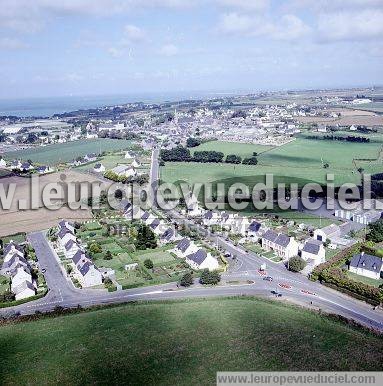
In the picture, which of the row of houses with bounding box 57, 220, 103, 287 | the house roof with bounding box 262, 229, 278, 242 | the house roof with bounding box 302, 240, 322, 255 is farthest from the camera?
the house roof with bounding box 262, 229, 278, 242

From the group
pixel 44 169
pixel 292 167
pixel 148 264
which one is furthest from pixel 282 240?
pixel 44 169

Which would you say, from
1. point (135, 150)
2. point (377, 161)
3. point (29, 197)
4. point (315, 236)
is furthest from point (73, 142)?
point (315, 236)

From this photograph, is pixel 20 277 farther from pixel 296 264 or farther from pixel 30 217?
pixel 296 264

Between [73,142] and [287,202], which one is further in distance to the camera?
[73,142]

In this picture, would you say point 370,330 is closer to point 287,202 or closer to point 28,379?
point 28,379

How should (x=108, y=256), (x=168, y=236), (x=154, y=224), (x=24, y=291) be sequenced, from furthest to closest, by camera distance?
1. (x=154, y=224)
2. (x=168, y=236)
3. (x=108, y=256)
4. (x=24, y=291)

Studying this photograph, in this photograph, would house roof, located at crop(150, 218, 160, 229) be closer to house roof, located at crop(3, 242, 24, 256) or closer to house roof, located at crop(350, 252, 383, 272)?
house roof, located at crop(3, 242, 24, 256)

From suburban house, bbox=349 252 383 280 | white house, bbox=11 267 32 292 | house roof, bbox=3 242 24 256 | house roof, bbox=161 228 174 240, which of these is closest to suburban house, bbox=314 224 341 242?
suburban house, bbox=349 252 383 280
